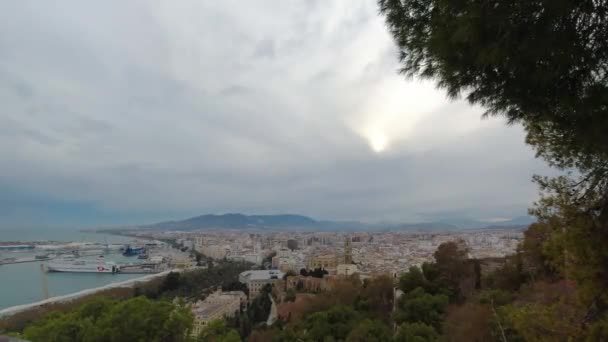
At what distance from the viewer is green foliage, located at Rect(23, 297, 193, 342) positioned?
787 cm

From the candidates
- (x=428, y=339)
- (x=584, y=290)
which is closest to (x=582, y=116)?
(x=584, y=290)

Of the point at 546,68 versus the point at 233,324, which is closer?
the point at 546,68

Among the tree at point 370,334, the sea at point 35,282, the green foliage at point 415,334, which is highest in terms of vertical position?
the green foliage at point 415,334

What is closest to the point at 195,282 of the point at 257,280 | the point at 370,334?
the point at 257,280

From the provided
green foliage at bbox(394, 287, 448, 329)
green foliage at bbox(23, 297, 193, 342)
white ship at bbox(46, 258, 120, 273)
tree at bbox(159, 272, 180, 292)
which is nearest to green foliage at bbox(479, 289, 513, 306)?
green foliage at bbox(394, 287, 448, 329)

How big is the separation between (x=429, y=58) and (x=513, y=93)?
40 cm

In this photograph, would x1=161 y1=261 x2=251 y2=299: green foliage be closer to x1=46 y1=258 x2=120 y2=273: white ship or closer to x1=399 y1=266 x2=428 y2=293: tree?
x1=46 y1=258 x2=120 y2=273: white ship

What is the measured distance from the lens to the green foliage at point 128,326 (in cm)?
787

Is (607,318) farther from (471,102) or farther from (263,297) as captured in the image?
(263,297)

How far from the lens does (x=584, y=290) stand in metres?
1.86

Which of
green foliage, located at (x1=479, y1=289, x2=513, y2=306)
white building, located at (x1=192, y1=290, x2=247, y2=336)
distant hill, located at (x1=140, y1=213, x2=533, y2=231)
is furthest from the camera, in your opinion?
distant hill, located at (x1=140, y1=213, x2=533, y2=231)

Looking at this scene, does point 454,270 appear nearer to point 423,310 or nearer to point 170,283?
point 423,310

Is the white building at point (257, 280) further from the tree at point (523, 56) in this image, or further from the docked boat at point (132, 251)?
the docked boat at point (132, 251)

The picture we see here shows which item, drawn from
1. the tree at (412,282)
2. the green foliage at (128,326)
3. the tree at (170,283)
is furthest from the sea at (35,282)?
the tree at (412,282)
